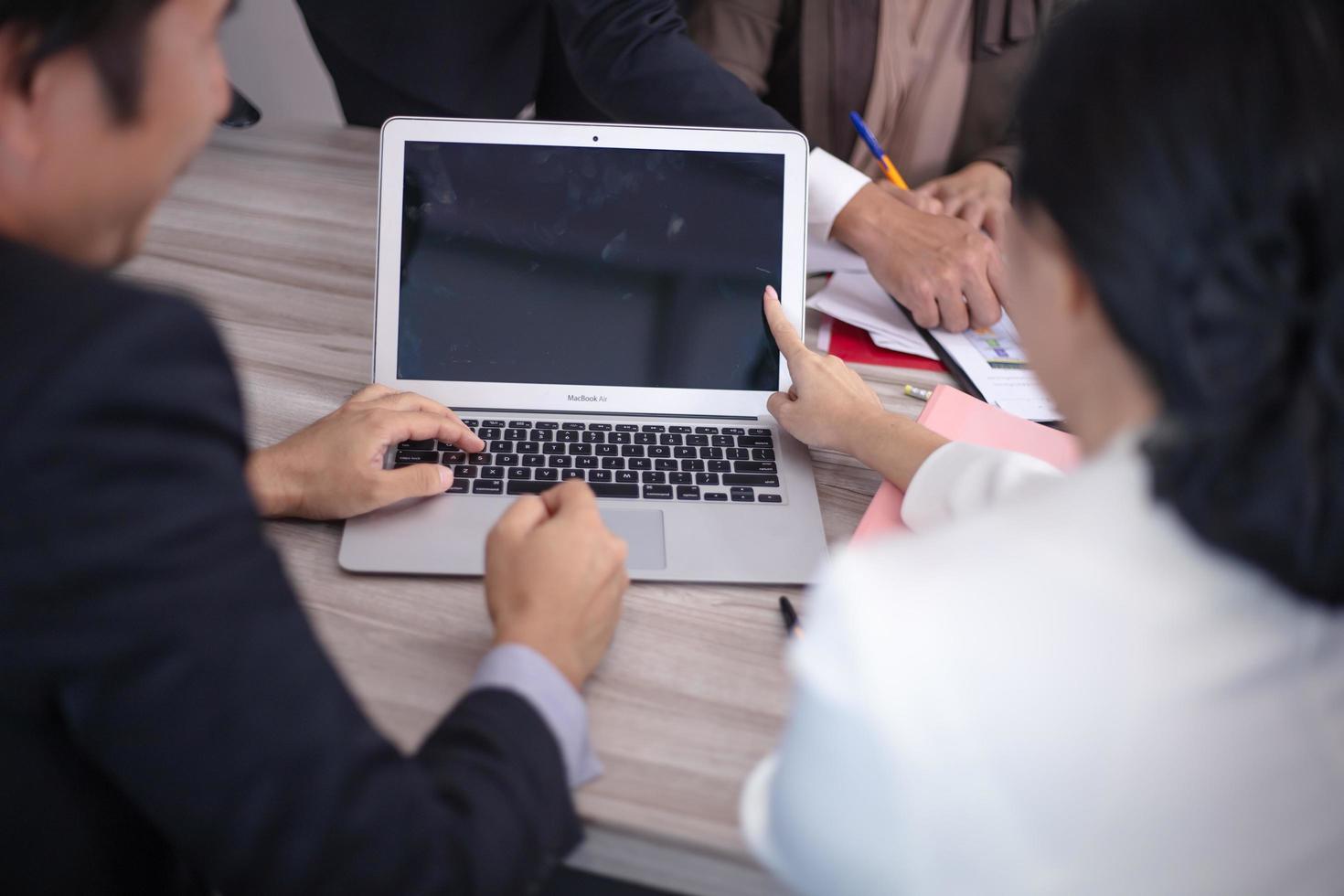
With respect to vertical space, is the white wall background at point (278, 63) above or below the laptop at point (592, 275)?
below

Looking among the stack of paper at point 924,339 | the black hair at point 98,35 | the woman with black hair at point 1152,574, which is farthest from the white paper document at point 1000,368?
the black hair at point 98,35

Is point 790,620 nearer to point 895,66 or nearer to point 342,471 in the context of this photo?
point 342,471

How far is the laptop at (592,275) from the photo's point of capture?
1.05 metres

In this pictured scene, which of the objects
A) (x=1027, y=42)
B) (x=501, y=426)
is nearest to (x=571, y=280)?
(x=501, y=426)

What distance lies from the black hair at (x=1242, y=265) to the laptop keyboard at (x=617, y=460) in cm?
52

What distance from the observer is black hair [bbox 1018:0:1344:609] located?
45cm

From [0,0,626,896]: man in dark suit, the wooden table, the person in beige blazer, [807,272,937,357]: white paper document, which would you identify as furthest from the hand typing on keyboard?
the person in beige blazer

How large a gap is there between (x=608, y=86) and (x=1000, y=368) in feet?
2.29

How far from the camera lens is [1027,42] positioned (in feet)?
5.71

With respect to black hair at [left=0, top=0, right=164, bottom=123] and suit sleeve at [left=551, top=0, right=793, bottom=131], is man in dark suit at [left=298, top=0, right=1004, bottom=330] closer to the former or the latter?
suit sleeve at [left=551, top=0, right=793, bottom=131]

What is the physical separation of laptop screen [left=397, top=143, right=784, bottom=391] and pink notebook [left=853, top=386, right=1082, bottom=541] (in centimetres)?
17

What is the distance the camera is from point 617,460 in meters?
1.00

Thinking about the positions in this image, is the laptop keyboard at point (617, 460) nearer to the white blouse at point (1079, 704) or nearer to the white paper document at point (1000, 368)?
the white paper document at point (1000, 368)

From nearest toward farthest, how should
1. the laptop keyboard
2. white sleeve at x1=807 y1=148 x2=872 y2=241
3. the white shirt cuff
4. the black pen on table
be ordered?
the white shirt cuff, the black pen on table, the laptop keyboard, white sleeve at x1=807 y1=148 x2=872 y2=241
